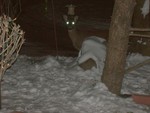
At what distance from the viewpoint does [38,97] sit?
830 cm

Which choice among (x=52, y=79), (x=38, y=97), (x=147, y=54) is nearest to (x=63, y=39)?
(x=147, y=54)

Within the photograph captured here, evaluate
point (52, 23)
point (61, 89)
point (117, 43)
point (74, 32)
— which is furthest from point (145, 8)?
point (52, 23)

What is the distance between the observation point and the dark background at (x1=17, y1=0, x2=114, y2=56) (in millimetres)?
12938

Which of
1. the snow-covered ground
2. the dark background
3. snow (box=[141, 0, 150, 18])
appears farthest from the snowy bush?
snow (box=[141, 0, 150, 18])

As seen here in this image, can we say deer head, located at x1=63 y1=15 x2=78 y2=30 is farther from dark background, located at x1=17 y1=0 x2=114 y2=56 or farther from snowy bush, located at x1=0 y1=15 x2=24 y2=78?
snowy bush, located at x1=0 y1=15 x2=24 y2=78

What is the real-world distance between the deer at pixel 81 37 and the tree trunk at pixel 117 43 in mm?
1672

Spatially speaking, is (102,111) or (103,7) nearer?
(102,111)

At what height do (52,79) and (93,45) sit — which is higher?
(93,45)

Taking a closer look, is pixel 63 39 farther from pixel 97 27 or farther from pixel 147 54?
pixel 147 54

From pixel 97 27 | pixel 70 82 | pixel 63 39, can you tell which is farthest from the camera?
pixel 97 27

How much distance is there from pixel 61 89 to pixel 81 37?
338 centimetres

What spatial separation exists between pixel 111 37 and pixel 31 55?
444 cm

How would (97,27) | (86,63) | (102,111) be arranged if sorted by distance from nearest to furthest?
(102,111)
(86,63)
(97,27)

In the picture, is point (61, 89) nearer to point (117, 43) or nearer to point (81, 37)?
point (117, 43)
